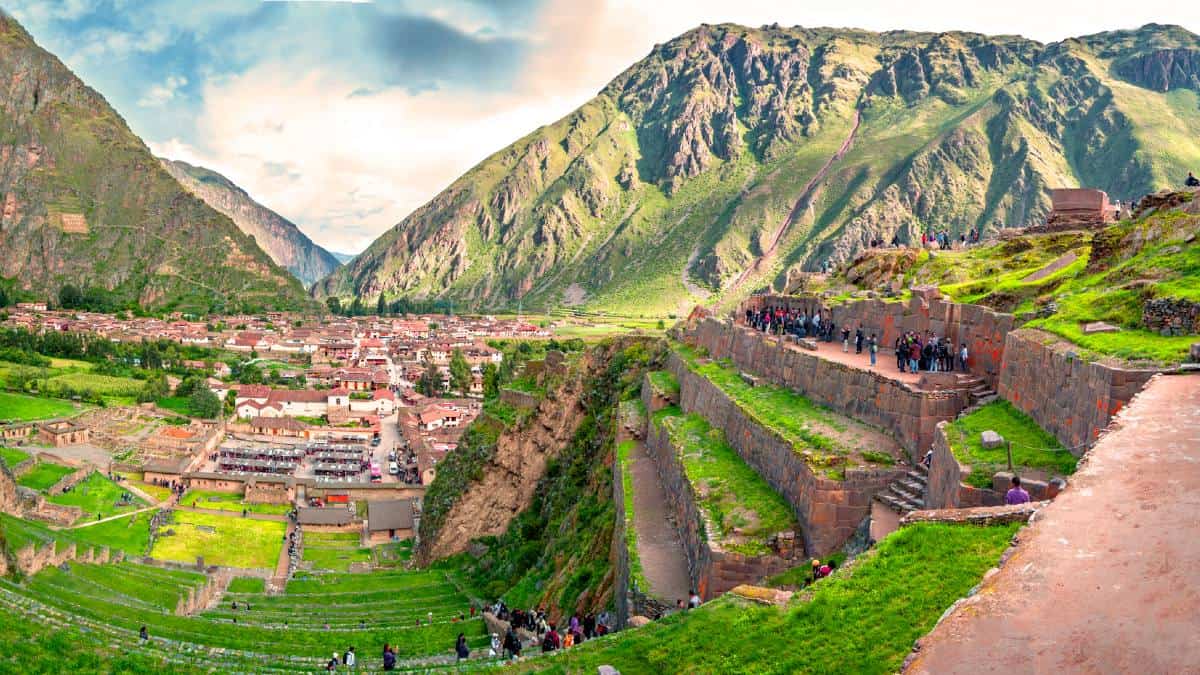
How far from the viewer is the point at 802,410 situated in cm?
2178

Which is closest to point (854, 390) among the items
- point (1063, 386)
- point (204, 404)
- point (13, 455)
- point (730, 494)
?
point (730, 494)

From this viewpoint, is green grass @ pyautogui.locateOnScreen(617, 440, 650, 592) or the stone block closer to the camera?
the stone block

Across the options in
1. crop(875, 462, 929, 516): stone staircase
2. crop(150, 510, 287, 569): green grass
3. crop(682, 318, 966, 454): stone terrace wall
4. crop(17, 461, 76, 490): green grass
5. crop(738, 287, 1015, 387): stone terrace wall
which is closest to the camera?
crop(875, 462, 929, 516): stone staircase

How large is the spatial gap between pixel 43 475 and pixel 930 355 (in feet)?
219

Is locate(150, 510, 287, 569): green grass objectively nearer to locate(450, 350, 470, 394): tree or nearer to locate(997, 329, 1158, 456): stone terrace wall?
locate(997, 329, 1158, 456): stone terrace wall

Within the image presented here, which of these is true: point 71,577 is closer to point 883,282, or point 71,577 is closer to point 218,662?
point 218,662

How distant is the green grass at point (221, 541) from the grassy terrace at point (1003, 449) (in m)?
46.7

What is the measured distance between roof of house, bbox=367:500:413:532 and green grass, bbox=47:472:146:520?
1725 centimetres

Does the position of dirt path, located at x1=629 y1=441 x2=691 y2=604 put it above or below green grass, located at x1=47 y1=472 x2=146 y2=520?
above

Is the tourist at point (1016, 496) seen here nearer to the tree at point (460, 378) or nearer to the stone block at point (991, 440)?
the stone block at point (991, 440)

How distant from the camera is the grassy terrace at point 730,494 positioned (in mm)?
16281

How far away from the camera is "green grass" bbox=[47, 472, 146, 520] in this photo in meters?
58.9

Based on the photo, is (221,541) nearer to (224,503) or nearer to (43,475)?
(224,503)

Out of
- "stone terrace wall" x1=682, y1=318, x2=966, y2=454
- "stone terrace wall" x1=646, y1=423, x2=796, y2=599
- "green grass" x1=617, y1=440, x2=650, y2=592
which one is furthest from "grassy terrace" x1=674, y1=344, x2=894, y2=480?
"green grass" x1=617, y1=440, x2=650, y2=592
